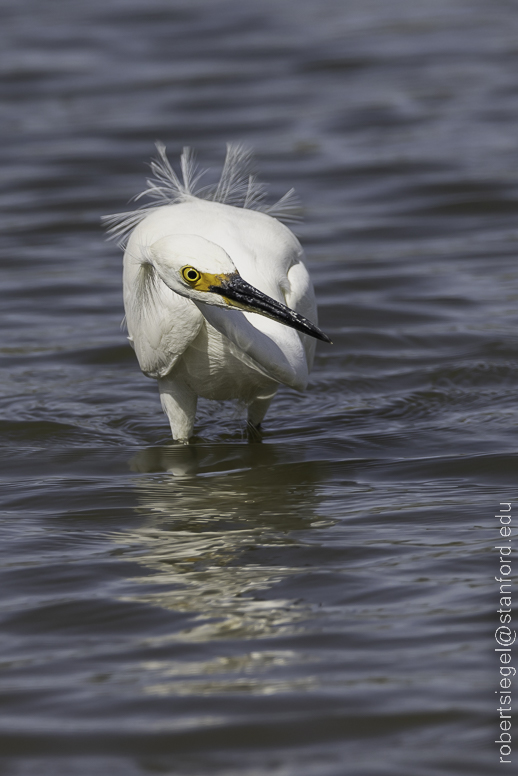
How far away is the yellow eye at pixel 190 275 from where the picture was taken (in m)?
5.42

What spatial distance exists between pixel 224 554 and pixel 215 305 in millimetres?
1256

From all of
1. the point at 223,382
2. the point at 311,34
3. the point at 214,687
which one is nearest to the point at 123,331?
the point at 223,382

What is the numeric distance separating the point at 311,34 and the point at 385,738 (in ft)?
55.6

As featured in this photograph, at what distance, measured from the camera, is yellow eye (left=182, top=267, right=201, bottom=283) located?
542cm

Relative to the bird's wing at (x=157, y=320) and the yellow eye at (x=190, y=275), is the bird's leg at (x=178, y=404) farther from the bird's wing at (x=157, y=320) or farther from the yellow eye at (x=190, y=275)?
the yellow eye at (x=190, y=275)

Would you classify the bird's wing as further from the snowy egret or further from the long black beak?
the long black beak

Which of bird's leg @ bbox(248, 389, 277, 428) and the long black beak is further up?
the long black beak

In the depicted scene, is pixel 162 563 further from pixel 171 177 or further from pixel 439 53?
pixel 439 53

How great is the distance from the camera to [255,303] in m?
5.41

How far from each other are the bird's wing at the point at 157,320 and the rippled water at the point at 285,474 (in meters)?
0.63

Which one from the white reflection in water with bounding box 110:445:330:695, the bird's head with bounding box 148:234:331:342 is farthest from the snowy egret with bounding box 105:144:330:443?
the white reflection in water with bounding box 110:445:330:695

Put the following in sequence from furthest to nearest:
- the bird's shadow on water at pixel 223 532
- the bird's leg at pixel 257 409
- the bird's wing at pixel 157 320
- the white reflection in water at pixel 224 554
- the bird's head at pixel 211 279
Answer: the bird's leg at pixel 257 409
the bird's wing at pixel 157 320
the bird's head at pixel 211 279
the bird's shadow on water at pixel 223 532
the white reflection in water at pixel 224 554

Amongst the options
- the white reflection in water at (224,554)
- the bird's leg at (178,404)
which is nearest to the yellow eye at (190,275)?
the white reflection in water at (224,554)

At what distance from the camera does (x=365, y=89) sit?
16.2m
